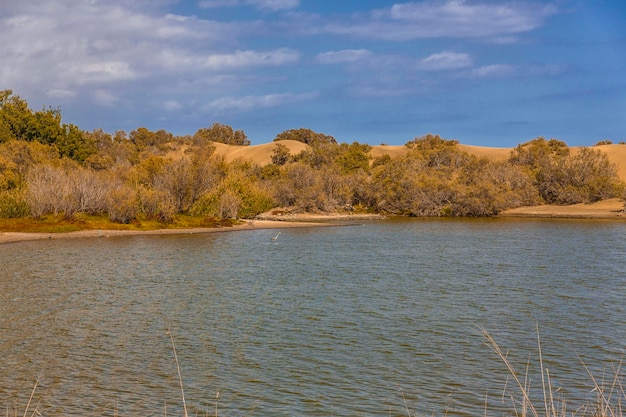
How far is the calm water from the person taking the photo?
15.2 metres

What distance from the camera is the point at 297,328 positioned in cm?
2256

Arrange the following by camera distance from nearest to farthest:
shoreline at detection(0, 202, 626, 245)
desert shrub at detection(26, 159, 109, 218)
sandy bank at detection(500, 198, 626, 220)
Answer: desert shrub at detection(26, 159, 109, 218), shoreline at detection(0, 202, 626, 245), sandy bank at detection(500, 198, 626, 220)

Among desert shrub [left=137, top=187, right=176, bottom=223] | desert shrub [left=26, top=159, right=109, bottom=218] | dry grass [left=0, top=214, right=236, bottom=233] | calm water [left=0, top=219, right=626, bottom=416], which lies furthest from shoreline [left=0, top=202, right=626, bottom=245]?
calm water [left=0, top=219, right=626, bottom=416]

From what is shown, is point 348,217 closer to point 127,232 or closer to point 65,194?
point 127,232

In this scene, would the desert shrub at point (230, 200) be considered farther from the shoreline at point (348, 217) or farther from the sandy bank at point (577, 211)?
the sandy bank at point (577, 211)

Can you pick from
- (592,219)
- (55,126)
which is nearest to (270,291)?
(592,219)

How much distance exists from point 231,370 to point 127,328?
6.64 m

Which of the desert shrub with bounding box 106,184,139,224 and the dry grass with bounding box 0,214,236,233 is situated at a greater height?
the desert shrub with bounding box 106,184,139,224

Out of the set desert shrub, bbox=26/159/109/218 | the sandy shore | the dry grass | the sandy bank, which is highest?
desert shrub, bbox=26/159/109/218

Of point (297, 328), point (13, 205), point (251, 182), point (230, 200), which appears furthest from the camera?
point (251, 182)

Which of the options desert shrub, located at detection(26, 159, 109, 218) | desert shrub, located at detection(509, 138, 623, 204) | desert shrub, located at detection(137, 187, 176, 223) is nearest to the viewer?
desert shrub, located at detection(26, 159, 109, 218)

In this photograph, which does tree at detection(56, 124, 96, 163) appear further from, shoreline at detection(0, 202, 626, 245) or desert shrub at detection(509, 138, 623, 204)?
desert shrub at detection(509, 138, 623, 204)

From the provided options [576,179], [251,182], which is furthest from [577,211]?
[251,182]

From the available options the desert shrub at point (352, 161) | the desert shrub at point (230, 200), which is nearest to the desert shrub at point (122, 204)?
the desert shrub at point (230, 200)
